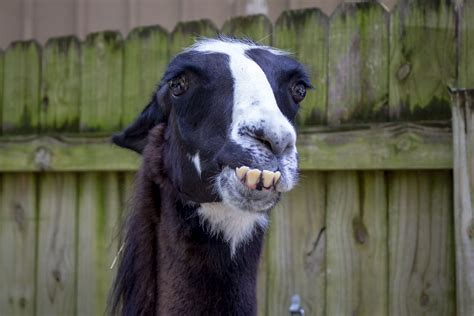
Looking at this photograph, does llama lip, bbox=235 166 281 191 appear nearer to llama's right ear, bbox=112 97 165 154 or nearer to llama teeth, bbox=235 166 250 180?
llama teeth, bbox=235 166 250 180

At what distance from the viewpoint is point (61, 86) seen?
519cm

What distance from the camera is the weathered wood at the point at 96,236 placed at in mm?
4953

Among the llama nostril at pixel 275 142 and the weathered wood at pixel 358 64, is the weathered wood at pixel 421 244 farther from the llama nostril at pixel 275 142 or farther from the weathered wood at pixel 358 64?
the llama nostril at pixel 275 142

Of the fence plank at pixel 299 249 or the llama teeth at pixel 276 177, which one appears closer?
the llama teeth at pixel 276 177

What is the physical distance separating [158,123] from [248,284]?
745 mm

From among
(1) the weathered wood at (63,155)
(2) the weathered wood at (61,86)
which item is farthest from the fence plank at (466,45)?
(2) the weathered wood at (61,86)

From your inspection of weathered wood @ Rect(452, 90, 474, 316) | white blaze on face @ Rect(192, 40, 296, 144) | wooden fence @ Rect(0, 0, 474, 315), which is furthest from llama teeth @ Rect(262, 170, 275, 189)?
weathered wood @ Rect(452, 90, 474, 316)

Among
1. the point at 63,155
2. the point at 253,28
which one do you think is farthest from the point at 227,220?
the point at 63,155

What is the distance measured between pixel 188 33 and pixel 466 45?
4.91ft

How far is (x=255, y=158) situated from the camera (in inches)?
107

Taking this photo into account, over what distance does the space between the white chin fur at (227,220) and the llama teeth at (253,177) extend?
391 mm

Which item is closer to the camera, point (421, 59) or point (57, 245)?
point (421, 59)

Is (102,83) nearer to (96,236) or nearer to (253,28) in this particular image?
(96,236)

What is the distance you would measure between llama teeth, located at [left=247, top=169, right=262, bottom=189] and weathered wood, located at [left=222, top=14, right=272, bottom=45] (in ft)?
5.99
